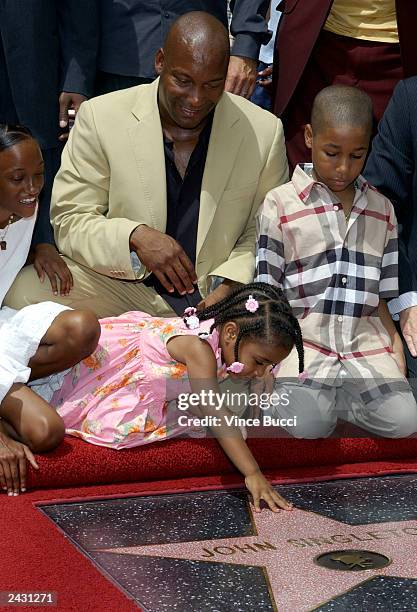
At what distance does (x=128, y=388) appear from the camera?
355 centimetres

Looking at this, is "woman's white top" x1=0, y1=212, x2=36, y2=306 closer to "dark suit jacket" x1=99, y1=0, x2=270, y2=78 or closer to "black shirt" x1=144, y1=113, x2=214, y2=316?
"black shirt" x1=144, y1=113, x2=214, y2=316

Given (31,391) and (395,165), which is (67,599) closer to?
(31,391)

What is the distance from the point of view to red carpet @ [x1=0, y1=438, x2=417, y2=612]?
2.79 metres

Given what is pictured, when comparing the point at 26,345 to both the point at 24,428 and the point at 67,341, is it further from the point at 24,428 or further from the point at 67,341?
the point at 24,428

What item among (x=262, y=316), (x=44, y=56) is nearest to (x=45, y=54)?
(x=44, y=56)

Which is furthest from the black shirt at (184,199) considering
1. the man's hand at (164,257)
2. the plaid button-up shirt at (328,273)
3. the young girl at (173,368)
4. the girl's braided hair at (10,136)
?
the girl's braided hair at (10,136)

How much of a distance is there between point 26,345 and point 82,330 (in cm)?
18

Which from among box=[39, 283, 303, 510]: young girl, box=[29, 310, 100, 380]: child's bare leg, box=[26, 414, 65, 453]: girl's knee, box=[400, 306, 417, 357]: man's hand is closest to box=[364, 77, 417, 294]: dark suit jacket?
box=[400, 306, 417, 357]: man's hand

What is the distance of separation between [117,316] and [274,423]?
27.1 inches

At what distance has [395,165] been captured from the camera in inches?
161

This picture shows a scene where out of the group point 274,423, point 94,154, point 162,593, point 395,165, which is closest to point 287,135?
point 395,165

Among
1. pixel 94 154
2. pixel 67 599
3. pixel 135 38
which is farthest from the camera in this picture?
pixel 135 38

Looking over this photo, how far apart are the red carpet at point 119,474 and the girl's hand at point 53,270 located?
24.0 inches

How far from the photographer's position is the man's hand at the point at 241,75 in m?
4.34
